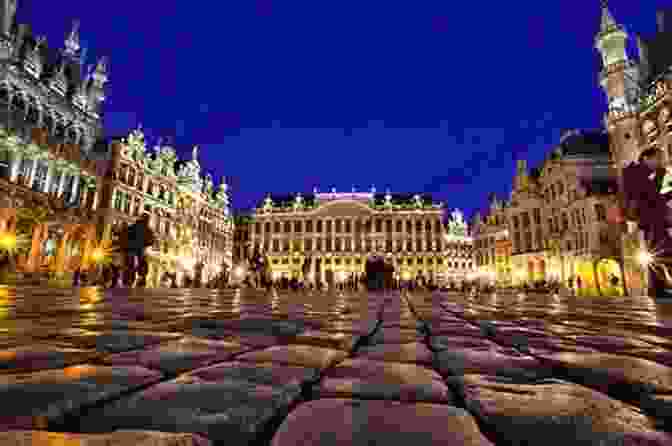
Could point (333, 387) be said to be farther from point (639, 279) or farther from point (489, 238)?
point (489, 238)

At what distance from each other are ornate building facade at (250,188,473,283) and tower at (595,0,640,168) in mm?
37889

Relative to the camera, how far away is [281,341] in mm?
2189

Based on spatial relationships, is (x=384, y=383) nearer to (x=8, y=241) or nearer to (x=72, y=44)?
(x=8, y=241)

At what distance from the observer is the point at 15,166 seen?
22203mm

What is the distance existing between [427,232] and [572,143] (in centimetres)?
3265

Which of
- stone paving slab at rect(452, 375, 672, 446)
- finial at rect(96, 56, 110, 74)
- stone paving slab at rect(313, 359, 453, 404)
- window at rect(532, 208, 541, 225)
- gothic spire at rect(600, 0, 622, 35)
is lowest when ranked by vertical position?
stone paving slab at rect(313, 359, 453, 404)

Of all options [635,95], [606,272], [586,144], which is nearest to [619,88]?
[635,95]

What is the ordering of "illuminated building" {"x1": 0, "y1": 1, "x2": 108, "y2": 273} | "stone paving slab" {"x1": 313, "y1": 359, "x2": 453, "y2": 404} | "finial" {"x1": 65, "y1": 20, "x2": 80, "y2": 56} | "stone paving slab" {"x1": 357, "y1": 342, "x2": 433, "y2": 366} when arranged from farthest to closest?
"finial" {"x1": 65, "y1": 20, "x2": 80, "y2": 56}, "illuminated building" {"x1": 0, "y1": 1, "x2": 108, "y2": 273}, "stone paving slab" {"x1": 357, "y1": 342, "x2": 433, "y2": 366}, "stone paving slab" {"x1": 313, "y1": 359, "x2": 453, "y2": 404}

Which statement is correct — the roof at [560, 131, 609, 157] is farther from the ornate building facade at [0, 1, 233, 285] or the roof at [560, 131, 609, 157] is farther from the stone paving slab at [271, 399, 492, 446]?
the stone paving slab at [271, 399, 492, 446]

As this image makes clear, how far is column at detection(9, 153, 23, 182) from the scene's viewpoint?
2188 centimetres

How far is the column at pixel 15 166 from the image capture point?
861 inches

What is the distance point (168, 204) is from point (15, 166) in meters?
22.5

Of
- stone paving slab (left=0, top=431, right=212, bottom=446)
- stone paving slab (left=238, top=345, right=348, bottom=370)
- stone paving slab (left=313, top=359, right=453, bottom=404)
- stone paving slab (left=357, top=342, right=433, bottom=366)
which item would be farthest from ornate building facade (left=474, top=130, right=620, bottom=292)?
stone paving slab (left=0, top=431, right=212, bottom=446)

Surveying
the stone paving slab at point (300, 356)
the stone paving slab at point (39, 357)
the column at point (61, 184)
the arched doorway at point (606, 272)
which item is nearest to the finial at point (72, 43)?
the column at point (61, 184)
